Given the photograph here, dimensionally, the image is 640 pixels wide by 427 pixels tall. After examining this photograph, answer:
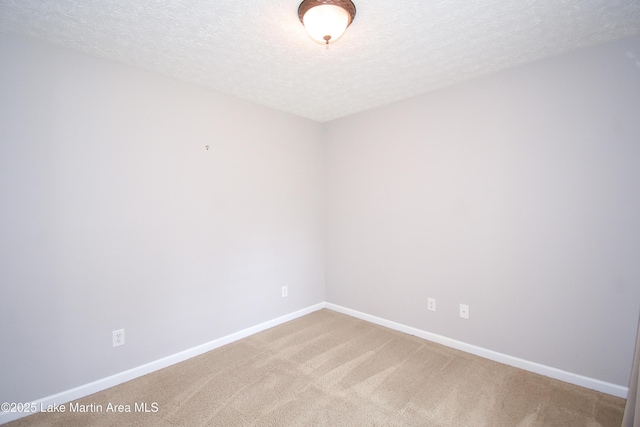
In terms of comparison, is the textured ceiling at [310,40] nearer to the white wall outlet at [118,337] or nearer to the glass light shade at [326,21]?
the glass light shade at [326,21]

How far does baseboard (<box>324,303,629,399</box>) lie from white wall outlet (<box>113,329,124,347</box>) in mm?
2407

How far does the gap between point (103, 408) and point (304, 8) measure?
2795 mm

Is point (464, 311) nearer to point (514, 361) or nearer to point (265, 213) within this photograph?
point (514, 361)

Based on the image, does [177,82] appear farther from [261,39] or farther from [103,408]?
[103,408]

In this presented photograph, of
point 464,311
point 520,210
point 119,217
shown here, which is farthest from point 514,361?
point 119,217

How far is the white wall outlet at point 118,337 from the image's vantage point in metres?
2.27

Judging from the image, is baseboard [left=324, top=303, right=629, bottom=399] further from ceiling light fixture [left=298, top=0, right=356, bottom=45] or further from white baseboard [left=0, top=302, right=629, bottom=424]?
ceiling light fixture [left=298, top=0, right=356, bottom=45]

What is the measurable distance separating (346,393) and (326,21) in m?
2.39

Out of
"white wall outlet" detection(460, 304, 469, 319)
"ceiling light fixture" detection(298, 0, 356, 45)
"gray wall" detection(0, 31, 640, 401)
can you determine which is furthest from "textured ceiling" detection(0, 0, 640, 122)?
"white wall outlet" detection(460, 304, 469, 319)

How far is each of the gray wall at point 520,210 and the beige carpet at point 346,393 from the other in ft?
1.10

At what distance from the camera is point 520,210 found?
2.44 m

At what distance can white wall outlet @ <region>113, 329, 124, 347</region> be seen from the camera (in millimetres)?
2273

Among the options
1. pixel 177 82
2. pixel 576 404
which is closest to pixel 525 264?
pixel 576 404

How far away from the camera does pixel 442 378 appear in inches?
91.0
